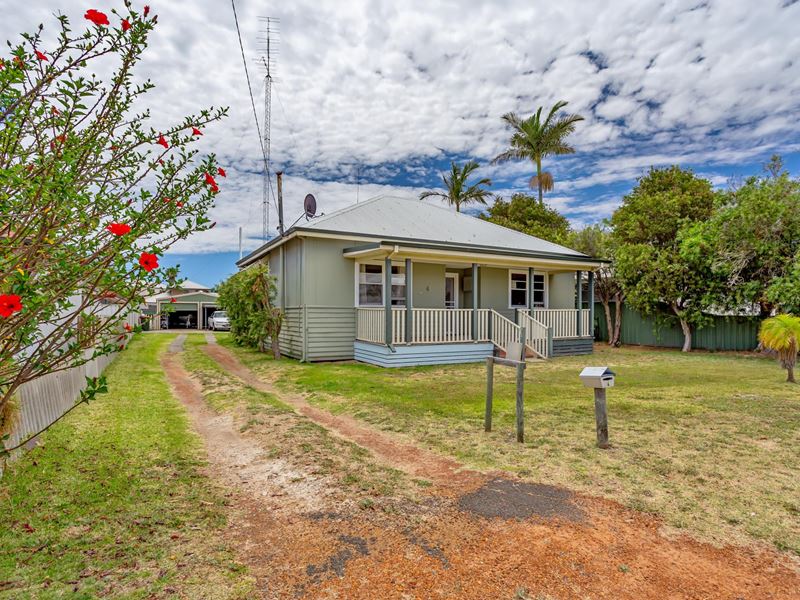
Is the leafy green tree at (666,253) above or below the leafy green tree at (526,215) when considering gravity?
below

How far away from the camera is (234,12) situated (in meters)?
8.35

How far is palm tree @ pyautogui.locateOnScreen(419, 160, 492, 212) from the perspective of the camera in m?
32.7

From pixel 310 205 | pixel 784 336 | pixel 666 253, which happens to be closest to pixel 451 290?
pixel 310 205

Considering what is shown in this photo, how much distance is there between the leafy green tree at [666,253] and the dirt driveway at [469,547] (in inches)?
620

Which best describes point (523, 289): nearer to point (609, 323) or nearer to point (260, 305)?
point (609, 323)

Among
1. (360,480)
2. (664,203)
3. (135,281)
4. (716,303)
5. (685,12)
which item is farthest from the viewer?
(664,203)

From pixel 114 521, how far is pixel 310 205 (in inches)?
554

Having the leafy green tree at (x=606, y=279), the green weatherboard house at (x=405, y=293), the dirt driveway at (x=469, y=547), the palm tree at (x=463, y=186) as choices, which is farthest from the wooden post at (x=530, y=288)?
the palm tree at (x=463, y=186)

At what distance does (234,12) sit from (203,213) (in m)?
7.52

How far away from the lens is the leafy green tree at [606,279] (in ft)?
65.1

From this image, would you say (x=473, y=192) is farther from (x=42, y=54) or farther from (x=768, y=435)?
(x=42, y=54)

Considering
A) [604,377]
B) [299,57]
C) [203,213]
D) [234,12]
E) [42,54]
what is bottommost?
[604,377]

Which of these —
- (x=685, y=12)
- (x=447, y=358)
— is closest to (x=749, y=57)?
(x=685, y=12)

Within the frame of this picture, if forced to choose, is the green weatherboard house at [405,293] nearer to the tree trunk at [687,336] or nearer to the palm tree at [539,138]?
the tree trunk at [687,336]
